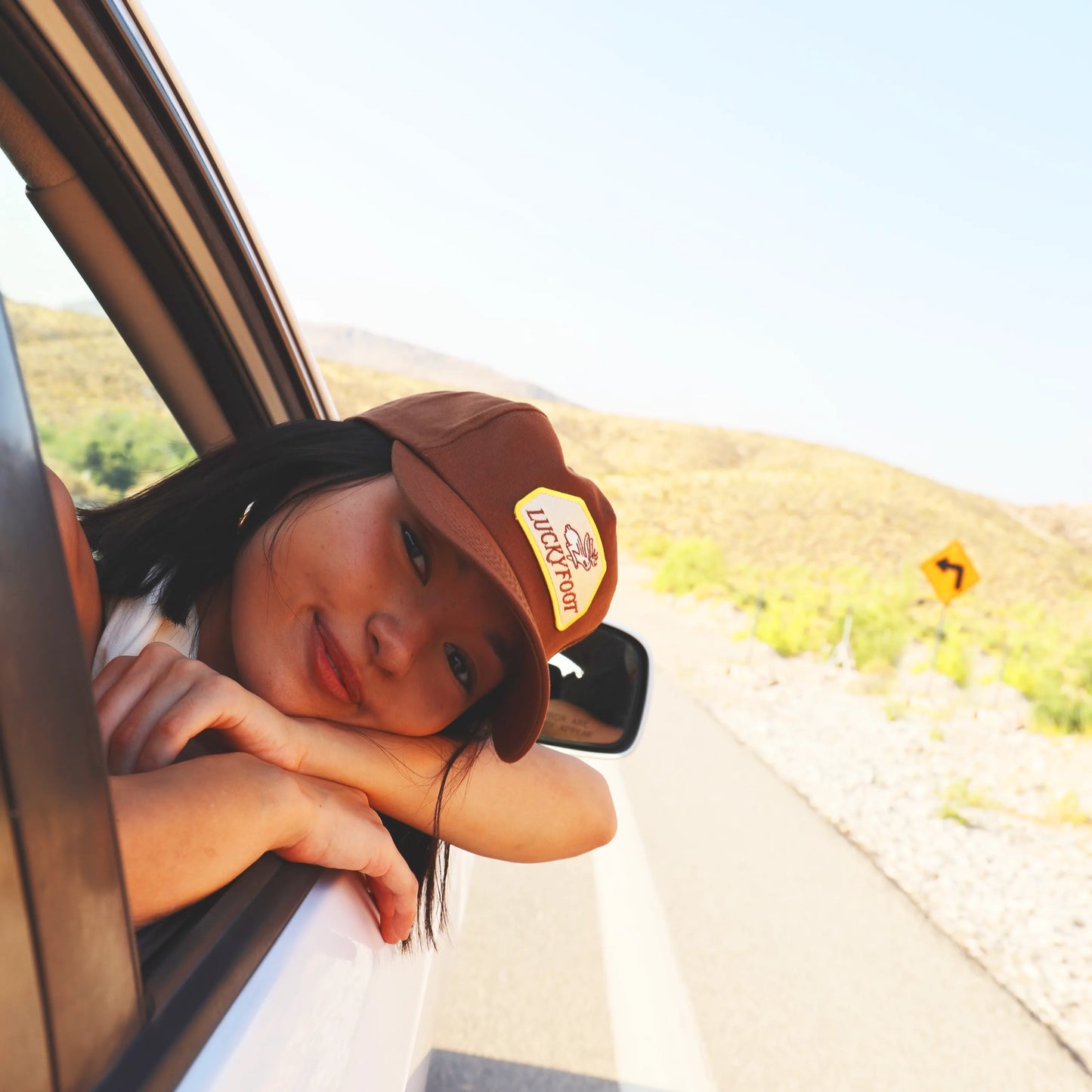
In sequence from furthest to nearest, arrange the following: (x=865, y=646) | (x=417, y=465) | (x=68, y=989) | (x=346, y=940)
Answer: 1. (x=865, y=646)
2. (x=417, y=465)
3. (x=346, y=940)
4. (x=68, y=989)

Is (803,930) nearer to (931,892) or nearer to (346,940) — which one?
(931,892)

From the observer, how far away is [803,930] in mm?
5020

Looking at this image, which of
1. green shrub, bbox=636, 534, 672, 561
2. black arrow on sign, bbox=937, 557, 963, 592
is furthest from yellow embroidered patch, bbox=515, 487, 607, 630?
green shrub, bbox=636, 534, 672, 561

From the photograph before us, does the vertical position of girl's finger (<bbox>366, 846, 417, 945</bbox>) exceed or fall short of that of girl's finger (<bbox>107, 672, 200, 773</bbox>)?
it falls short

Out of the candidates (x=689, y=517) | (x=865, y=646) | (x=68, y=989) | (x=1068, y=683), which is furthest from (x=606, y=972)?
(x=689, y=517)

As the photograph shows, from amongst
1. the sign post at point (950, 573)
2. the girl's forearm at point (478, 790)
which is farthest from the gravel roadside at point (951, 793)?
the girl's forearm at point (478, 790)

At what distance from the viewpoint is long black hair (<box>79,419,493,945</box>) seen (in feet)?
5.71

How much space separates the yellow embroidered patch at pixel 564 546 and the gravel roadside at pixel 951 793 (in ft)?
12.8

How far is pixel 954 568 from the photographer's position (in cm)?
1549

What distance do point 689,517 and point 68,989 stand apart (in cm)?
6444

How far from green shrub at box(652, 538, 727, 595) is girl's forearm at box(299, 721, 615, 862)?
75.1 feet

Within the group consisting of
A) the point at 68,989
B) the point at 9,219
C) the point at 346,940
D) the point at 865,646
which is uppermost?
the point at 9,219

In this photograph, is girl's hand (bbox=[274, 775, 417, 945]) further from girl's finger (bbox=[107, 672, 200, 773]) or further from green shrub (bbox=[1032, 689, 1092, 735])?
green shrub (bbox=[1032, 689, 1092, 735])

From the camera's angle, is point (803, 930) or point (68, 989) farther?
point (803, 930)
